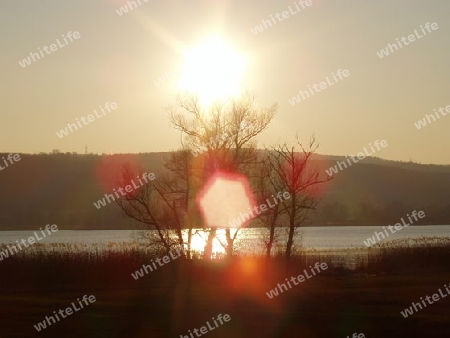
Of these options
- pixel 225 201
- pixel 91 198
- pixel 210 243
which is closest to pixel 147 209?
pixel 210 243

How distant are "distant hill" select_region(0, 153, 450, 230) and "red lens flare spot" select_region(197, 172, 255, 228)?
31.1m

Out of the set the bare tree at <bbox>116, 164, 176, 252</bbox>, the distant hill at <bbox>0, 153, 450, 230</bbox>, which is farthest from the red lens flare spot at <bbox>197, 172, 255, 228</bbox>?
the distant hill at <bbox>0, 153, 450, 230</bbox>

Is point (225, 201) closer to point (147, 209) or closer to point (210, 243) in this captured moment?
point (210, 243)

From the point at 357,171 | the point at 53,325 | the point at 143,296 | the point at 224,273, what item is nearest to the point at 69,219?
the point at 357,171

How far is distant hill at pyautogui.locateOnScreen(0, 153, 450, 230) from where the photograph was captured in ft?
287

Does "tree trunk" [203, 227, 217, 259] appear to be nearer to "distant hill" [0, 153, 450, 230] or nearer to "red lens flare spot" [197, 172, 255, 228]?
"red lens flare spot" [197, 172, 255, 228]

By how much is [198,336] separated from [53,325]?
4.36m

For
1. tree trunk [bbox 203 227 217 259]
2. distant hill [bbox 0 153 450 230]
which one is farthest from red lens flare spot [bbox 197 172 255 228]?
distant hill [bbox 0 153 450 230]

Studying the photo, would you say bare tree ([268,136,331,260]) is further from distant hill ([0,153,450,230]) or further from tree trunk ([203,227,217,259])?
distant hill ([0,153,450,230])

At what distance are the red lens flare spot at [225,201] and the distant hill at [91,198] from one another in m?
31.1

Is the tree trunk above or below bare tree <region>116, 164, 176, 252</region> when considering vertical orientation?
below

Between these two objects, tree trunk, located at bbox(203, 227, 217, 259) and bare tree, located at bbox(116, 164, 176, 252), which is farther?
bare tree, located at bbox(116, 164, 176, 252)

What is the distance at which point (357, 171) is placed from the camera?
109250 millimetres

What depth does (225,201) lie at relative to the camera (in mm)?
43844
